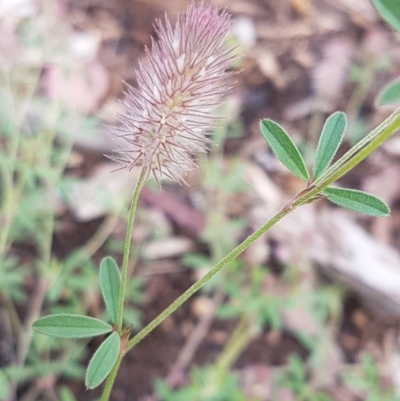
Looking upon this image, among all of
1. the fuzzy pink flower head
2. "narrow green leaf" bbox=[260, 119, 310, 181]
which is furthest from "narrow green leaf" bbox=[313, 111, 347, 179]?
the fuzzy pink flower head

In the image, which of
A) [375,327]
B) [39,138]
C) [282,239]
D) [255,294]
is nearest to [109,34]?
[39,138]

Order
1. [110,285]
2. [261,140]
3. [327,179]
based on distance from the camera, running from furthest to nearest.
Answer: [261,140], [110,285], [327,179]

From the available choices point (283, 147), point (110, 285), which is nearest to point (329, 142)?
point (283, 147)

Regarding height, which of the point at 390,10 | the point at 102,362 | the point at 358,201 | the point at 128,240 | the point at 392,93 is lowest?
the point at 102,362

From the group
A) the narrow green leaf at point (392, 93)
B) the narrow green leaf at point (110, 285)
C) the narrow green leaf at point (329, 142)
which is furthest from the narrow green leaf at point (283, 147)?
the narrow green leaf at point (110, 285)

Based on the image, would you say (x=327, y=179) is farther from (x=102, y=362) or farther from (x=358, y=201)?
(x=102, y=362)

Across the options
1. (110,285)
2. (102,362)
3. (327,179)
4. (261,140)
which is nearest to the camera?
(327,179)

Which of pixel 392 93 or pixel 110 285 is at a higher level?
pixel 392 93

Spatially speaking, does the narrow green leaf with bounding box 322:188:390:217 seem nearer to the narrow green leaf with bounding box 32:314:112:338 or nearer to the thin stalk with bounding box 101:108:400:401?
the thin stalk with bounding box 101:108:400:401

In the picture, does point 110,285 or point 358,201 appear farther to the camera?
point 110,285
